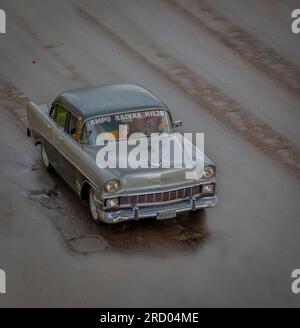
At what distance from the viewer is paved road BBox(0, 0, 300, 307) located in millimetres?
12242

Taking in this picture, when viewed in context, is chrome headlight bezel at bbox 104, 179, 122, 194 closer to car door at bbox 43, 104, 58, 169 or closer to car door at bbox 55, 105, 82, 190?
car door at bbox 55, 105, 82, 190

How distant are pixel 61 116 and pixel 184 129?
328 centimetres

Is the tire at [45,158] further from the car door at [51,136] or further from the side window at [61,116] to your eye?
the side window at [61,116]

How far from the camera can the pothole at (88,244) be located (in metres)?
13.2

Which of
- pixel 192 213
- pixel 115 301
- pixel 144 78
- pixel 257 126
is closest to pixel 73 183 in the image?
pixel 192 213

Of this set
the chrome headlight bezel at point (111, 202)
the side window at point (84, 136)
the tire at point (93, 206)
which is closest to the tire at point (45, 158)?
the side window at point (84, 136)

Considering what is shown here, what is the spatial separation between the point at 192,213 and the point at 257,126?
13.6 ft

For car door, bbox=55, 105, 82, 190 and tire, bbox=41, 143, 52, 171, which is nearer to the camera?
car door, bbox=55, 105, 82, 190

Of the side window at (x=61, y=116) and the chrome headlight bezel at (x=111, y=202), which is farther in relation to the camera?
the side window at (x=61, y=116)

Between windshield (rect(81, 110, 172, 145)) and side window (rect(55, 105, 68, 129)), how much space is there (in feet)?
2.78

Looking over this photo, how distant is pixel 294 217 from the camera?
559 inches

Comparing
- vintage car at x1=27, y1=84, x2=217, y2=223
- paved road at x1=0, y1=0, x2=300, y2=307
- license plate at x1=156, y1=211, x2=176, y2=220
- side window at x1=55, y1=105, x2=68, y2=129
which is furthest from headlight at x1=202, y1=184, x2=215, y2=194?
side window at x1=55, y1=105, x2=68, y2=129
